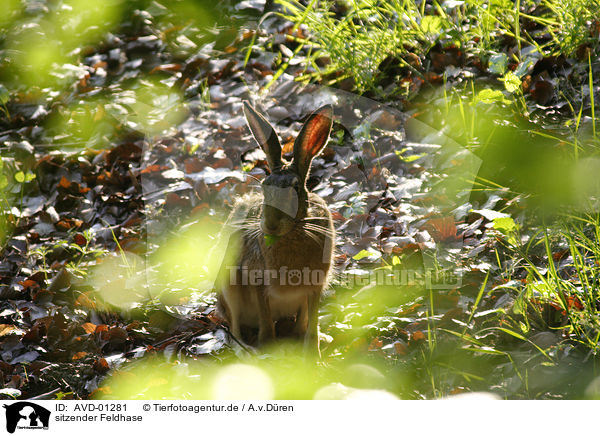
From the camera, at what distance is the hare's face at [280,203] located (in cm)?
289

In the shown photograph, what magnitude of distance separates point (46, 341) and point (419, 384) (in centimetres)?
221

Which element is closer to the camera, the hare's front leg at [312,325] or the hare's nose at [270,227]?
the hare's nose at [270,227]

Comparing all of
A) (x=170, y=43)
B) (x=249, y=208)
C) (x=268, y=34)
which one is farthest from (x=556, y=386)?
(x=170, y=43)

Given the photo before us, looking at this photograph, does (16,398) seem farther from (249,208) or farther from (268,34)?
(268,34)

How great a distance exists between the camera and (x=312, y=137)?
9.67ft

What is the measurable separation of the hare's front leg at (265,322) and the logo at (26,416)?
1131 millimetres

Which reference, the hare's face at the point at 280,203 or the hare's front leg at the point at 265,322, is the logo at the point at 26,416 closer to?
the hare's front leg at the point at 265,322

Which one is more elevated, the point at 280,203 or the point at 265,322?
the point at 280,203

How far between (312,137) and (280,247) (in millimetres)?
585

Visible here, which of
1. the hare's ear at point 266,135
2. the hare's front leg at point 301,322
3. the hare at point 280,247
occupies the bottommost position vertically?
the hare's front leg at point 301,322

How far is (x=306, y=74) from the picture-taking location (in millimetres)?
5527

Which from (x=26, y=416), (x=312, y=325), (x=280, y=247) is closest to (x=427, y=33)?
(x=280, y=247)

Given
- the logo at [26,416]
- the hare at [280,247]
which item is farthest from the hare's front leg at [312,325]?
the logo at [26,416]

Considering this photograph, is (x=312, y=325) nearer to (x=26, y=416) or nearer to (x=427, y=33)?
(x=26, y=416)
